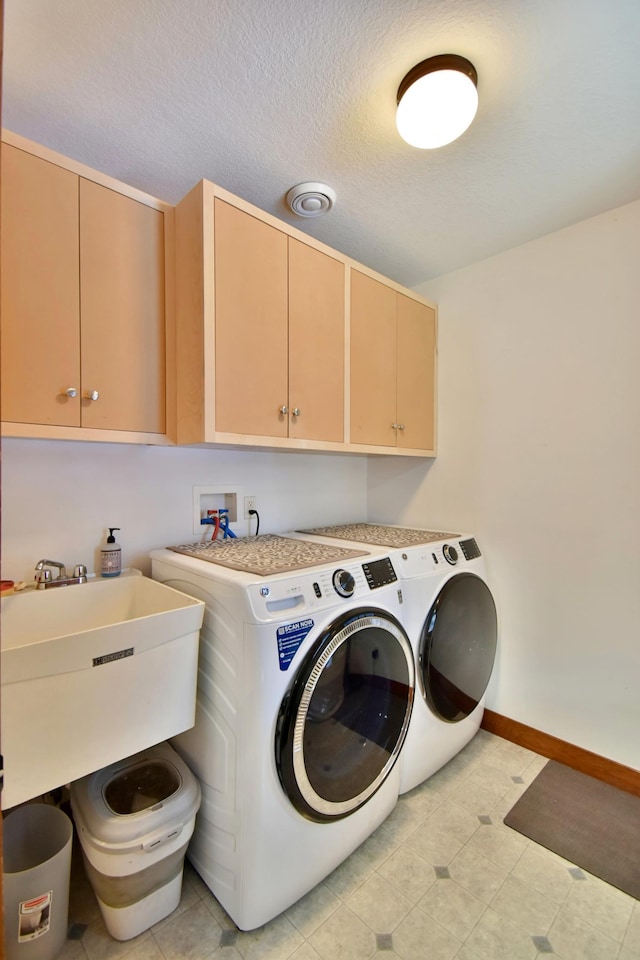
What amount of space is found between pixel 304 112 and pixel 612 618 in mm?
2152

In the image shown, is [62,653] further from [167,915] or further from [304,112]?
[304,112]

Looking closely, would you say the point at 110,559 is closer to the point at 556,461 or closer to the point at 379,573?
the point at 379,573

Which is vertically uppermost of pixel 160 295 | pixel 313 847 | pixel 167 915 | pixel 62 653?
pixel 160 295

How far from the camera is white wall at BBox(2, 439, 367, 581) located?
1472 mm

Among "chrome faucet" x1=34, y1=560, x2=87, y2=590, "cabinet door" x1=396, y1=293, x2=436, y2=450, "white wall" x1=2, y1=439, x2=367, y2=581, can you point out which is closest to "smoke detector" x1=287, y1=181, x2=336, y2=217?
"cabinet door" x1=396, y1=293, x2=436, y2=450

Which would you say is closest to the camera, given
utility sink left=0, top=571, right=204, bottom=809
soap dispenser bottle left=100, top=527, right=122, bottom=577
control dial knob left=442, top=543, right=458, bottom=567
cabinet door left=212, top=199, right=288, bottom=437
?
utility sink left=0, top=571, right=204, bottom=809

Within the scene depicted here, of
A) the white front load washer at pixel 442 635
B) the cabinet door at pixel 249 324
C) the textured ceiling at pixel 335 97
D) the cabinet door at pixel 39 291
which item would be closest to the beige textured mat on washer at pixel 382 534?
the white front load washer at pixel 442 635

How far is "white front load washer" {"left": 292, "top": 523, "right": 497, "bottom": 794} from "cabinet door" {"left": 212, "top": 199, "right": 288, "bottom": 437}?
0.71 m

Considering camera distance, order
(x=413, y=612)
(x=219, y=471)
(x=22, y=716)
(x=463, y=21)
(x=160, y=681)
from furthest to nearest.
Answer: (x=219, y=471) → (x=413, y=612) → (x=160, y=681) → (x=463, y=21) → (x=22, y=716)

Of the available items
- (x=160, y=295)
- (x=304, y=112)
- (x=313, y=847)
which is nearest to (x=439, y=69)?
(x=304, y=112)

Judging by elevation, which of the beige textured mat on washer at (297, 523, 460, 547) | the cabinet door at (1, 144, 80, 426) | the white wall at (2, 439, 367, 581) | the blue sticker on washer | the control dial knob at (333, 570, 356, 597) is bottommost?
the blue sticker on washer

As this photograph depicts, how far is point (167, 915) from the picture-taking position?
1.29 m

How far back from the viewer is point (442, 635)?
69.0 inches

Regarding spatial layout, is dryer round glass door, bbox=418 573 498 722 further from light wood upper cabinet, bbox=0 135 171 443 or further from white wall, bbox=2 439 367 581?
light wood upper cabinet, bbox=0 135 171 443
